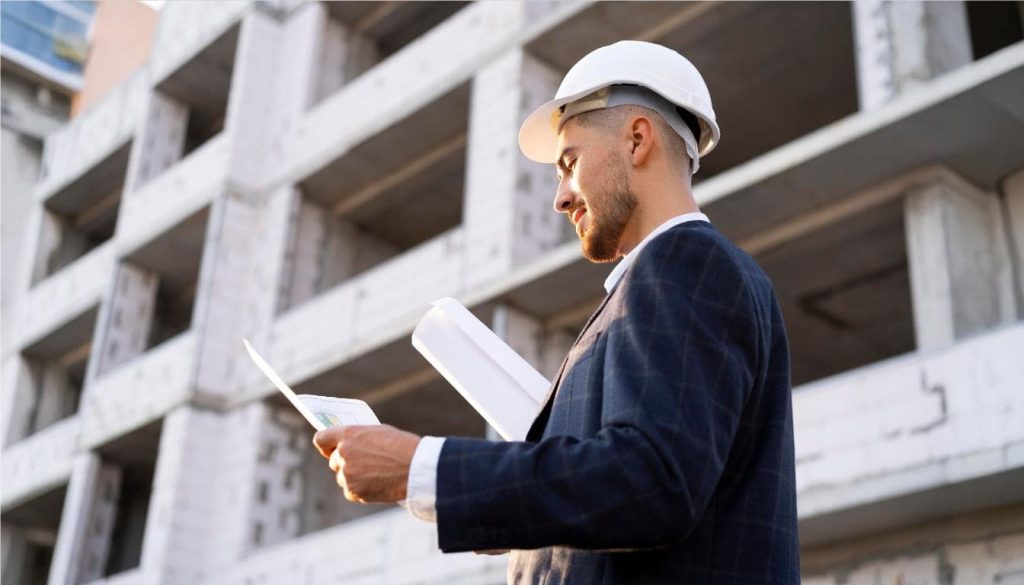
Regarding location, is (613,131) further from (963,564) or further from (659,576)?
(963,564)

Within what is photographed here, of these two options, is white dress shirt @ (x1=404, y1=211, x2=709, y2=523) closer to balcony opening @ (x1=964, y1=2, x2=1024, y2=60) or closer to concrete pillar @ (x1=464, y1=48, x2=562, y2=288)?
concrete pillar @ (x1=464, y1=48, x2=562, y2=288)

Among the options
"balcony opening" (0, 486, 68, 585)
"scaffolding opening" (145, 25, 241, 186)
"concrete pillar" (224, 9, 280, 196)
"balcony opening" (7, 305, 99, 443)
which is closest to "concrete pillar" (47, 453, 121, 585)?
"balcony opening" (0, 486, 68, 585)

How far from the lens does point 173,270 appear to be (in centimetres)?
2073

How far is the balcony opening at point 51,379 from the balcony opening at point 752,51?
470 inches

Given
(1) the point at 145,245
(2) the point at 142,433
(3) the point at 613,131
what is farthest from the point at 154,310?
(3) the point at 613,131

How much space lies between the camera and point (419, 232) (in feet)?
62.3

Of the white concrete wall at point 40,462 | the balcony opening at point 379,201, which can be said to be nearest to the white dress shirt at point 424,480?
the balcony opening at point 379,201

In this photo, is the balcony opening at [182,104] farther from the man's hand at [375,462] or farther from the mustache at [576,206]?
the man's hand at [375,462]

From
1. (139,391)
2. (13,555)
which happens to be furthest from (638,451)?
(13,555)

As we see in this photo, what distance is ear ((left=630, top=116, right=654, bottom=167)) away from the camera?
259cm

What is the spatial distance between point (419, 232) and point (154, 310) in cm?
520

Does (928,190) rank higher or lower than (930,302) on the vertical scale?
higher

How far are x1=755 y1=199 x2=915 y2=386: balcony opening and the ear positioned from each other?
8579mm

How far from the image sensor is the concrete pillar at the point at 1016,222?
401 inches
